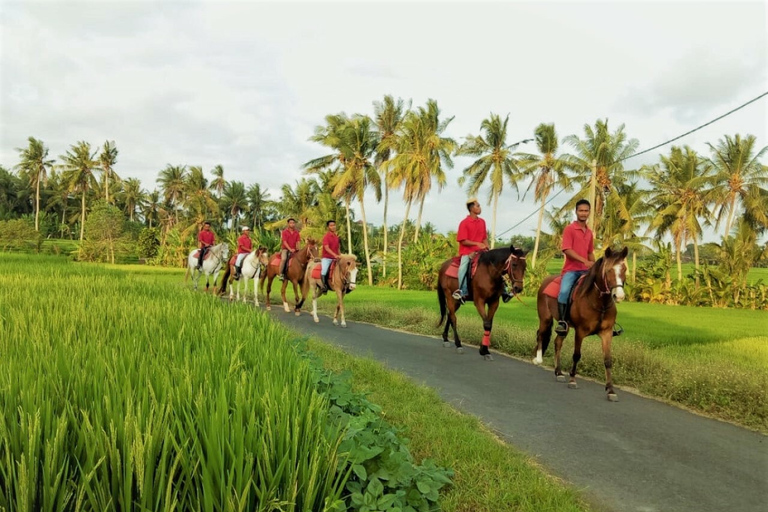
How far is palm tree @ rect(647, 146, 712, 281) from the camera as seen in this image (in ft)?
107

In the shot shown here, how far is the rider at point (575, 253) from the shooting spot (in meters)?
7.18

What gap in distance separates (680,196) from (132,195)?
80.2 m

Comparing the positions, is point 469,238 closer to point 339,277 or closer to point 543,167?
point 339,277

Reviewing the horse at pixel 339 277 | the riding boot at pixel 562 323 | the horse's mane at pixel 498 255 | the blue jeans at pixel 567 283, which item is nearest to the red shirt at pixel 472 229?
the horse's mane at pixel 498 255

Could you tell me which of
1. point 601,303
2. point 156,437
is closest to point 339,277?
point 601,303

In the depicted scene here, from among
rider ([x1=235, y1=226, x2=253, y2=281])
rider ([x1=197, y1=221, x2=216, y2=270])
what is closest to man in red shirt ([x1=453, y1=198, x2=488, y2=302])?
rider ([x1=235, y1=226, x2=253, y2=281])

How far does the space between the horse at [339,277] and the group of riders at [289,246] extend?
256 millimetres

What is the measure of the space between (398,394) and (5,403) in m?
4.18

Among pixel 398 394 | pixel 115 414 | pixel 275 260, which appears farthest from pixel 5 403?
pixel 275 260

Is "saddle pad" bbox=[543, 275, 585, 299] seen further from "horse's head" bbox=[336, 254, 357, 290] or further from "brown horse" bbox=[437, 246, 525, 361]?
"horse's head" bbox=[336, 254, 357, 290]

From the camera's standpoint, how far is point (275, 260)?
56.4ft

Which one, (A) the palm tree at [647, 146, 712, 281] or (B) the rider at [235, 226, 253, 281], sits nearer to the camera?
(B) the rider at [235, 226, 253, 281]

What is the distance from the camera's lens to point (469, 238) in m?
9.46

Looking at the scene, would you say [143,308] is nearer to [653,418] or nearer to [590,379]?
[653,418]
